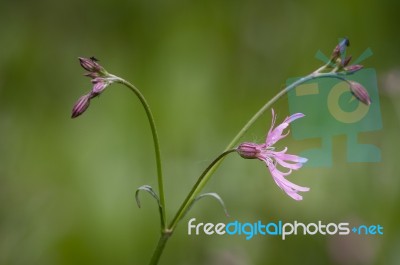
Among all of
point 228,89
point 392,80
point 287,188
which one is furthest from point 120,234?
point 287,188

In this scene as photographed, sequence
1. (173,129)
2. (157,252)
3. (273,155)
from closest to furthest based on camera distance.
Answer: (157,252), (273,155), (173,129)

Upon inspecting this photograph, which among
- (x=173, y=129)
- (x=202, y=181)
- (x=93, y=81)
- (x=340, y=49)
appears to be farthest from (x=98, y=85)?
(x=173, y=129)

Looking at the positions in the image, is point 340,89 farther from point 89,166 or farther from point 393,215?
point 89,166

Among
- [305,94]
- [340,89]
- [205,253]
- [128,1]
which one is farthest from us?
[128,1]

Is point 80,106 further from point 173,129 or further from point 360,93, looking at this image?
point 173,129

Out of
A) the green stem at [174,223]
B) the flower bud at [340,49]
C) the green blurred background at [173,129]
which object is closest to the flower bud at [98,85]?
the green stem at [174,223]

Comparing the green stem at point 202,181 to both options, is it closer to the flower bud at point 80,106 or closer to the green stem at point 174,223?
the green stem at point 174,223

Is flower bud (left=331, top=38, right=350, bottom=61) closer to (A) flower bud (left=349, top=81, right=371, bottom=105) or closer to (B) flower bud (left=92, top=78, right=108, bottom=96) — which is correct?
(A) flower bud (left=349, top=81, right=371, bottom=105)
